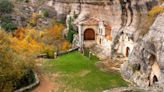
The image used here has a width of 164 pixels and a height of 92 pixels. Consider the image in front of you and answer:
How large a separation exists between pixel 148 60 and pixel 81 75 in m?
7.05

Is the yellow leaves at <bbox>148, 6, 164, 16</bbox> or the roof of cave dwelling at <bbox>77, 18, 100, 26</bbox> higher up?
the yellow leaves at <bbox>148, 6, 164, 16</bbox>

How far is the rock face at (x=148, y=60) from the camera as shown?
2385 centimetres

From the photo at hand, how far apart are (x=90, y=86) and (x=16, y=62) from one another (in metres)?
6.29

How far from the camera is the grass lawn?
27.6m

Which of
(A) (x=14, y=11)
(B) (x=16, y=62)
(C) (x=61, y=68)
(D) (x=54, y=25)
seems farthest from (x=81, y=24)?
(B) (x=16, y=62)

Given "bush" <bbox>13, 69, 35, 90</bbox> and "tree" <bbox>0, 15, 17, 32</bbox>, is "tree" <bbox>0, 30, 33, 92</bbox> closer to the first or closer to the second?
"bush" <bbox>13, 69, 35, 90</bbox>

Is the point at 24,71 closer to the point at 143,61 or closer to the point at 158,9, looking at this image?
the point at 143,61

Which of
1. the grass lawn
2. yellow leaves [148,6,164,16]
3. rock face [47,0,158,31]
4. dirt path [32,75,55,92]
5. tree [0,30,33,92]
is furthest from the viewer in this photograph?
rock face [47,0,158,31]

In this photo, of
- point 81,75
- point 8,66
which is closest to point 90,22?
point 81,75

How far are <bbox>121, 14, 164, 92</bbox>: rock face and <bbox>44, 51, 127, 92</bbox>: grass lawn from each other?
1206mm

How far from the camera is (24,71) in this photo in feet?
89.0

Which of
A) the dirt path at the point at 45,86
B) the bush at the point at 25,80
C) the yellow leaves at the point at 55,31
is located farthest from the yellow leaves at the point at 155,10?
the yellow leaves at the point at 55,31

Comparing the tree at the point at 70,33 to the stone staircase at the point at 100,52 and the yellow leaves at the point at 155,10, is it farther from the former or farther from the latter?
the yellow leaves at the point at 155,10

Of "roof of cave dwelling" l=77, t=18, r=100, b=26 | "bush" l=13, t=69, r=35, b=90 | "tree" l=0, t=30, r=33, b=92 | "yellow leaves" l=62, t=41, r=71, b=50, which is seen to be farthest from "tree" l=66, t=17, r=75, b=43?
"tree" l=0, t=30, r=33, b=92
